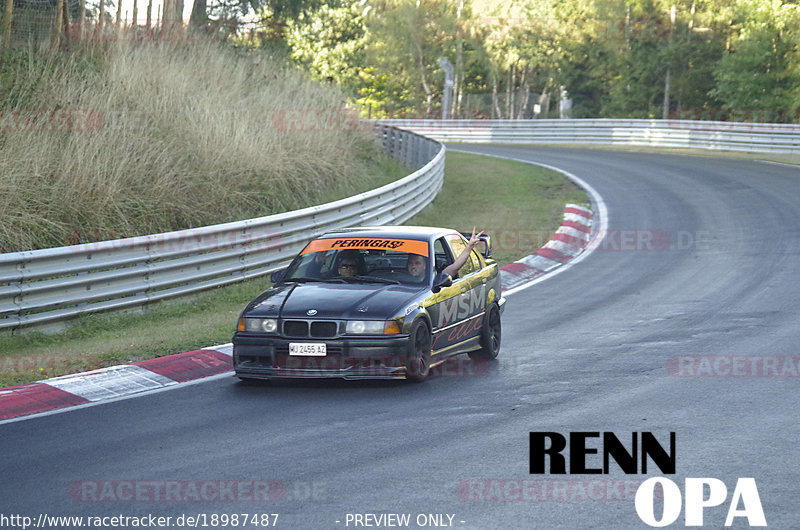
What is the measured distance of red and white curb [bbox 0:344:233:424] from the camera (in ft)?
28.0

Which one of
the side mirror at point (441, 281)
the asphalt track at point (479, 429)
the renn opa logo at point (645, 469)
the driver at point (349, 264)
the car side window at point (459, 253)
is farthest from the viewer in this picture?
the car side window at point (459, 253)

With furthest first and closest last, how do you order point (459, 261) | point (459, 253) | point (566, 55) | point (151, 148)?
1. point (566, 55)
2. point (151, 148)
3. point (459, 253)
4. point (459, 261)

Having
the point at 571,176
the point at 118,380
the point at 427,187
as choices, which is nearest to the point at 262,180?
the point at 427,187

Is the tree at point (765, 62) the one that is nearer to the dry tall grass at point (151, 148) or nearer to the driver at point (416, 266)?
the dry tall grass at point (151, 148)

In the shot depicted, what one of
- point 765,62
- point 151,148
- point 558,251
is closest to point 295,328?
point 151,148

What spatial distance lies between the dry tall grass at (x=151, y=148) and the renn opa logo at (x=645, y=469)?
27.3 ft

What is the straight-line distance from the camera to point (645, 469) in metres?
6.53

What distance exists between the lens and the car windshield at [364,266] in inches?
394

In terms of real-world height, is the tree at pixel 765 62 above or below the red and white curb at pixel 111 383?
above

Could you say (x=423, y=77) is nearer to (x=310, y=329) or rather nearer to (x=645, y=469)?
(x=310, y=329)

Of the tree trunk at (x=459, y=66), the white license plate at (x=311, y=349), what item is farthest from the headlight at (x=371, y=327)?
the tree trunk at (x=459, y=66)

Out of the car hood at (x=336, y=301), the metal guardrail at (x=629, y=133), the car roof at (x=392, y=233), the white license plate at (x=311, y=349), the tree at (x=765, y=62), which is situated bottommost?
Answer: the white license plate at (x=311, y=349)

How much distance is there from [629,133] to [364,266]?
35.1m

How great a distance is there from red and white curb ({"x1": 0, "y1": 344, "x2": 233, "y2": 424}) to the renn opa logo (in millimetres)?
3848
